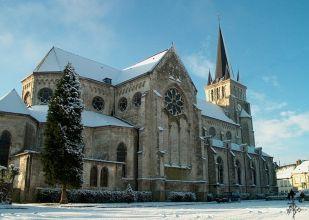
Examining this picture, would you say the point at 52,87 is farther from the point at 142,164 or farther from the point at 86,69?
the point at 142,164

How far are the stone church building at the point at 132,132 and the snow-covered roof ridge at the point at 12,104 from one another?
0.09 meters

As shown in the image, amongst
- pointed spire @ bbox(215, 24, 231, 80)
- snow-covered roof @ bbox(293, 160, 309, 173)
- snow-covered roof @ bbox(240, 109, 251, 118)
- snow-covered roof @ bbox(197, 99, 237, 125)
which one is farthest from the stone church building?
snow-covered roof @ bbox(293, 160, 309, 173)

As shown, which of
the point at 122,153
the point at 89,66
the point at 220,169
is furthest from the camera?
the point at 220,169

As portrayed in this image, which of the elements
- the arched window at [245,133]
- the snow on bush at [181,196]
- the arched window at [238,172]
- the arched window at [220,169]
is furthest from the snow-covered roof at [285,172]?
the snow on bush at [181,196]

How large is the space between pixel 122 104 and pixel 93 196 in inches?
613

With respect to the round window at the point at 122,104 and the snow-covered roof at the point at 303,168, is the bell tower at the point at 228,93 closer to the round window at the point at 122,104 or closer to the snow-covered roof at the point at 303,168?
the round window at the point at 122,104

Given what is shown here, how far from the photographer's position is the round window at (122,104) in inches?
1706

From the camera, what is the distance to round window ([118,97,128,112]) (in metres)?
43.3

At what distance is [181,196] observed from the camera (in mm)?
39000

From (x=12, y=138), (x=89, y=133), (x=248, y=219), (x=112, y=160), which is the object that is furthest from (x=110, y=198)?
(x=248, y=219)

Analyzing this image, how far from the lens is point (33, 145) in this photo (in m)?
34.6

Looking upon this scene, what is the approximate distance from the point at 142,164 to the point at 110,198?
6.22 m

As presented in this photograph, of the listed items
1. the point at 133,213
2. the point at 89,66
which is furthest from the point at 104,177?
the point at 89,66

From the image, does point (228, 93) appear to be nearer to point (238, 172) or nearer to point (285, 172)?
point (238, 172)
